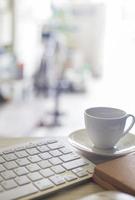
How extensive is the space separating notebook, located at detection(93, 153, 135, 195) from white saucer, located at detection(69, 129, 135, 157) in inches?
1.7

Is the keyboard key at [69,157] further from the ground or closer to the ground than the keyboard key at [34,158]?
closer to the ground

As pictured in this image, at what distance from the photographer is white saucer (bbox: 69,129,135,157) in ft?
2.26

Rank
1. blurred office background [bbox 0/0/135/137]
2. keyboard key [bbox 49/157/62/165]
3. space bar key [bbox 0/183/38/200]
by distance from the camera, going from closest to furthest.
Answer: space bar key [bbox 0/183/38/200], keyboard key [bbox 49/157/62/165], blurred office background [bbox 0/0/135/137]

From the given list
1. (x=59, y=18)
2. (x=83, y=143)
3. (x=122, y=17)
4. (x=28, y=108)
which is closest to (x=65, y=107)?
(x=28, y=108)

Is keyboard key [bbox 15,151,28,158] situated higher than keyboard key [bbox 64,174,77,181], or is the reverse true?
keyboard key [bbox 15,151,28,158]

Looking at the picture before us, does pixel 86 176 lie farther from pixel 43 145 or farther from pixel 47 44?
pixel 47 44

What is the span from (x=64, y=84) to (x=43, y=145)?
11.7 feet

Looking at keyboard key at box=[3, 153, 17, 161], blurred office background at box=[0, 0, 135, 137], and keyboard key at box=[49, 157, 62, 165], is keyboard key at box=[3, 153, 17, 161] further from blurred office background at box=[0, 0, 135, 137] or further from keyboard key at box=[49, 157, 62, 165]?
blurred office background at box=[0, 0, 135, 137]

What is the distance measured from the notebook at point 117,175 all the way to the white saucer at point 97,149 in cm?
4

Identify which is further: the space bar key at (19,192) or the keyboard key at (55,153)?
the keyboard key at (55,153)

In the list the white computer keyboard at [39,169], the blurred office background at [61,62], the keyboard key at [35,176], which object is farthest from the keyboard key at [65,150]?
the blurred office background at [61,62]

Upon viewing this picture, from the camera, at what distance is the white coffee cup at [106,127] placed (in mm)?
675

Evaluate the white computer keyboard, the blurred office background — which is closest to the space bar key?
the white computer keyboard

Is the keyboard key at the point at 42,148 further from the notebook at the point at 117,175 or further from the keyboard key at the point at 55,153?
the notebook at the point at 117,175
